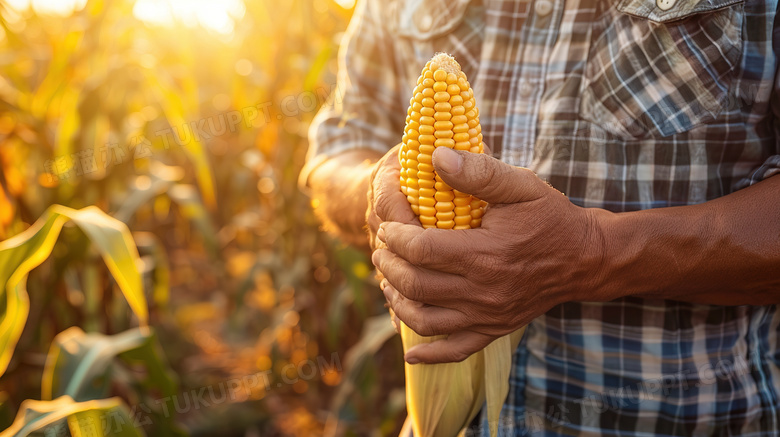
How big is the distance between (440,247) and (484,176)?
0.13 meters

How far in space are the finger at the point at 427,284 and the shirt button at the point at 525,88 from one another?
46 cm

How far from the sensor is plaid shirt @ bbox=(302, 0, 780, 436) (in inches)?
38.8

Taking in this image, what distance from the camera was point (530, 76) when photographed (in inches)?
44.5

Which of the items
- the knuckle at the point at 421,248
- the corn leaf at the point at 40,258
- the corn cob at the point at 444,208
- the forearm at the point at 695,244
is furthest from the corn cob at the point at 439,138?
the corn leaf at the point at 40,258

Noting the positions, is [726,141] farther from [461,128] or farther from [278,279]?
[278,279]

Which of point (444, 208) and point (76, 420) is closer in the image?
point (444, 208)

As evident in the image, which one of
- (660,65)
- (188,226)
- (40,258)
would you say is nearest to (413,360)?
(660,65)

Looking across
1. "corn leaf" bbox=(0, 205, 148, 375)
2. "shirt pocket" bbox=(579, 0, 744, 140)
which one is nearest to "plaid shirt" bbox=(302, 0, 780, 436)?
"shirt pocket" bbox=(579, 0, 744, 140)

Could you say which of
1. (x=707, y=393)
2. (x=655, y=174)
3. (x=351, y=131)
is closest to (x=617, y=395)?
(x=707, y=393)

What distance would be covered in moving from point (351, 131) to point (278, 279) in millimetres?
1916

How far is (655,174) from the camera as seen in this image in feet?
3.41

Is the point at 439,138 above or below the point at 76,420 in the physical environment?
above

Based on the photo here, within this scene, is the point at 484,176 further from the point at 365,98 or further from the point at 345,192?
the point at 365,98

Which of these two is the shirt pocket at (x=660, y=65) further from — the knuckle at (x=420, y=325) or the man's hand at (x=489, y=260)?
the knuckle at (x=420, y=325)
